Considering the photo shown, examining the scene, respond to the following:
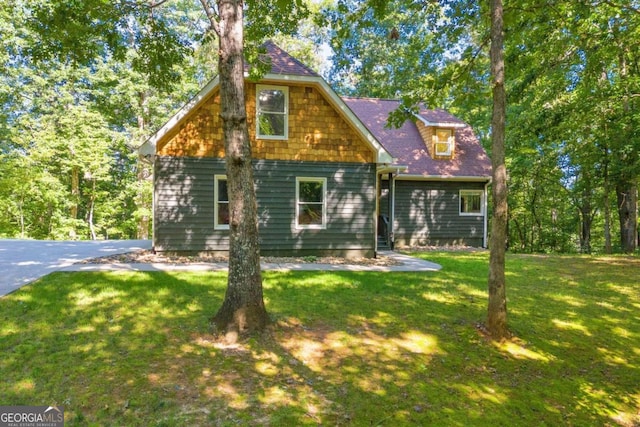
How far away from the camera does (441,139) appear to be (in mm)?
17078

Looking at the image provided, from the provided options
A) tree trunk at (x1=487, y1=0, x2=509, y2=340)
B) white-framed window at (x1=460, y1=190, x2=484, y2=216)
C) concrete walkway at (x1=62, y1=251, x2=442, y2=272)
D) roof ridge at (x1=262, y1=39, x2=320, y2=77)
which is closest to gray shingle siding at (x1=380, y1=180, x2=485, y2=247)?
white-framed window at (x1=460, y1=190, x2=484, y2=216)

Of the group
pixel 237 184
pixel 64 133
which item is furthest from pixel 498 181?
pixel 64 133

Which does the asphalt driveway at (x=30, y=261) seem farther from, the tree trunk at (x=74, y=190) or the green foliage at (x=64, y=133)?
the tree trunk at (x=74, y=190)

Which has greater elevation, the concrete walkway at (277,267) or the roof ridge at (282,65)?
the roof ridge at (282,65)

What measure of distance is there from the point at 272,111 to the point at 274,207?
291 centimetres

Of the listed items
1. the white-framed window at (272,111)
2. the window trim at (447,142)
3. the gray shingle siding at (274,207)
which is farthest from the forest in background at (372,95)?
the gray shingle siding at (274,207)

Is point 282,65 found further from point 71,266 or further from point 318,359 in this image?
point 318,359

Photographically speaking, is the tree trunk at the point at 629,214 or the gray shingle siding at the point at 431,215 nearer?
the tree trunk at the point at 629,214

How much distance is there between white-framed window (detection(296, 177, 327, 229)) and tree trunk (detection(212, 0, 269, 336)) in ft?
22.4

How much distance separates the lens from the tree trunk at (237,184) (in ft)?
15.2

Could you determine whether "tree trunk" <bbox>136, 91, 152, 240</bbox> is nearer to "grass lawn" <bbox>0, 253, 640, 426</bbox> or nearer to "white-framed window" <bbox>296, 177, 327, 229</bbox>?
"white-framed window" <bbox>296, 177, 327, 229</bbox>

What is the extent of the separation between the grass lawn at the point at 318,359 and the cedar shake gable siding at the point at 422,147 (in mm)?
9737

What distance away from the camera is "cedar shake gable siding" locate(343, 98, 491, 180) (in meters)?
16.3

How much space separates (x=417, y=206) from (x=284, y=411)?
14.1m
